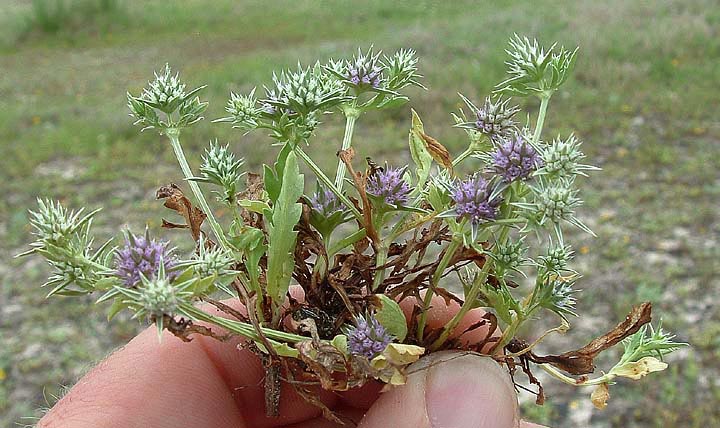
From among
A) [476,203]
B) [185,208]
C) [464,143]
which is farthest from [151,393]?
[464,143]

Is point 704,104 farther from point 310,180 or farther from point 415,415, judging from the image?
point 415,415

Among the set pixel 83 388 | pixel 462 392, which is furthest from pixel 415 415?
pixel 83 388

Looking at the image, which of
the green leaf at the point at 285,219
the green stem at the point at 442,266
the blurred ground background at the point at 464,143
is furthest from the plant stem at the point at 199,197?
the blurred ground background at the point at 464,143

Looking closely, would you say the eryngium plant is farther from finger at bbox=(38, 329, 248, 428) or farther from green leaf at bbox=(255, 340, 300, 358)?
finger at bbox=(38, 329, 248, 428)

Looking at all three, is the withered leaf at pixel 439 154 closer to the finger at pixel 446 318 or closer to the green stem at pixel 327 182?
the green stem at pixel 327 182

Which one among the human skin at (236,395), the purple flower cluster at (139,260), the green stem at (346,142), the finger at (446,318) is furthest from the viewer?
the finger at (446,318)

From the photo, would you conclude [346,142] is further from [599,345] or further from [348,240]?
[599,345]
